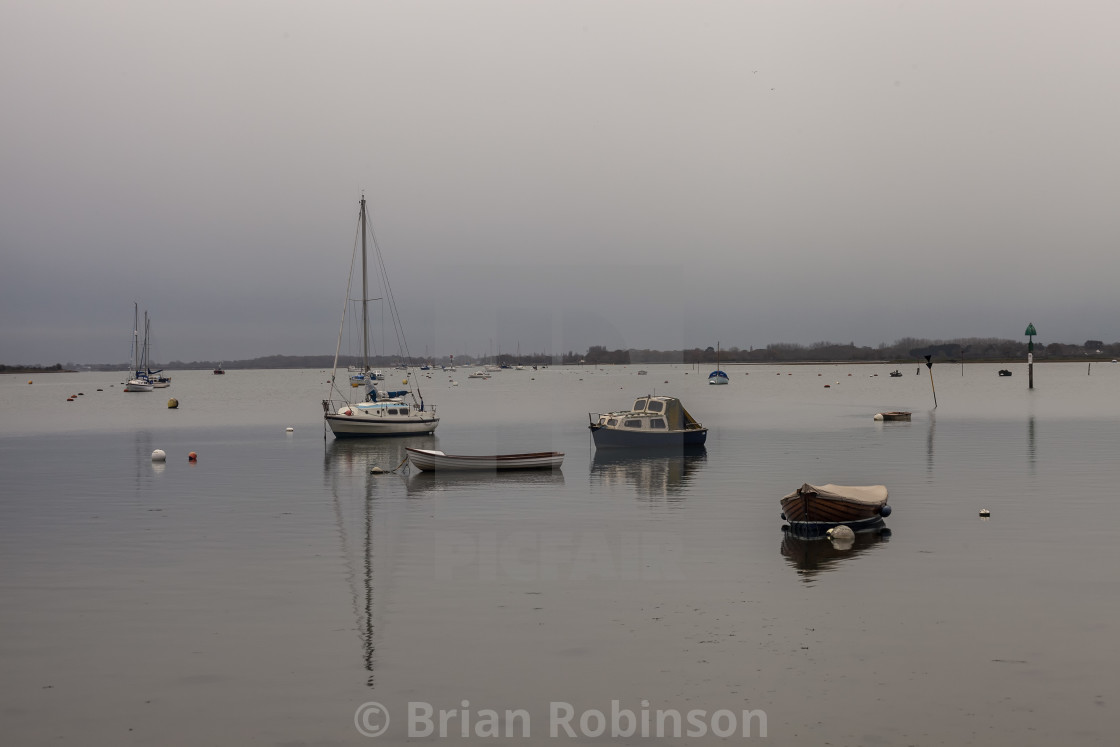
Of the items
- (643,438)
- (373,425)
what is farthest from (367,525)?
(373,425)

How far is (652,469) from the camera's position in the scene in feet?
164

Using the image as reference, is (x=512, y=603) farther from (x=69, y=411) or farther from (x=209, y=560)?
(x=69, y=411)

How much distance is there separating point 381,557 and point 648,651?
11427 mm

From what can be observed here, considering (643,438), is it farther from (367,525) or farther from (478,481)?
(367,525)

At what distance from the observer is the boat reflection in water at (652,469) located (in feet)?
140

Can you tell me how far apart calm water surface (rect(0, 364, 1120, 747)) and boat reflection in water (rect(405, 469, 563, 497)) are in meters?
0.35

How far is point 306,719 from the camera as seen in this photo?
14758 mm

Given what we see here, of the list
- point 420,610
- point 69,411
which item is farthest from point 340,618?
point 69,411

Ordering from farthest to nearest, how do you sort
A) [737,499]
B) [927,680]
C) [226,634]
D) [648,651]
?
1. [737,499]
2. [226,634]
3. [648,651]
4. [927,680]

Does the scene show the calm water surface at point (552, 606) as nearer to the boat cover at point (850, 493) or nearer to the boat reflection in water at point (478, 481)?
the boat reflection in water at point (478, 481)

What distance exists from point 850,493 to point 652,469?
1986 centimetres

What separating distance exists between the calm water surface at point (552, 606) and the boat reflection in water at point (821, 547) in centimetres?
14

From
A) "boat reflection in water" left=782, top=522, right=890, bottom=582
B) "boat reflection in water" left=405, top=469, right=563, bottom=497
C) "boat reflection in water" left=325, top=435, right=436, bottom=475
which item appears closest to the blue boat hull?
"boat reflection in water" left=405, top=469, right=563, bottom=497

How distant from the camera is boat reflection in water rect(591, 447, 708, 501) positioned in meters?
42.6
